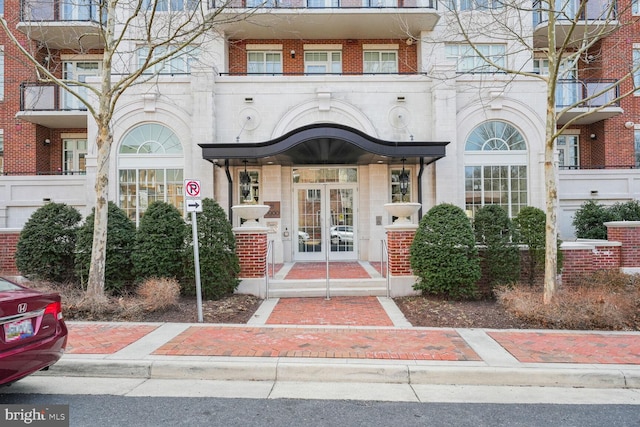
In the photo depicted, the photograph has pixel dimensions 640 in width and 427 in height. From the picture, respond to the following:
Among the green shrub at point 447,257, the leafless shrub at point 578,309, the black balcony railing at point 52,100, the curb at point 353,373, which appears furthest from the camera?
the black balcony railing at point 52,100

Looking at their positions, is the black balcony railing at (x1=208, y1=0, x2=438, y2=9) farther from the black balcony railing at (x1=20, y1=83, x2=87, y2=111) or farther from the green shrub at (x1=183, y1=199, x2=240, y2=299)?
the green shrub at (x1=183, y1=199, x2=240, y2=299)

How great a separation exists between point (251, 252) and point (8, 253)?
658 centimetres

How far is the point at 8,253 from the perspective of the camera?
412 inches

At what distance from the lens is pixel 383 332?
653cm

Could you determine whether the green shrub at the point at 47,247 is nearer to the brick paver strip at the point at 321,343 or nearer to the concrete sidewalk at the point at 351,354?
the concrete sidewalk at the point at 351,354

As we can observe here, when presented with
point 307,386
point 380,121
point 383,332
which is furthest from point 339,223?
point 307,386

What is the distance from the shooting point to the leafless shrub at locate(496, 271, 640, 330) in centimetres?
674

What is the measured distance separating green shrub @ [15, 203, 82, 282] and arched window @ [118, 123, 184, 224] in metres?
4.15

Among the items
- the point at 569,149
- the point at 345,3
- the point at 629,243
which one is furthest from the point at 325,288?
the point at 569,149

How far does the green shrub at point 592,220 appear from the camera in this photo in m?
13.1

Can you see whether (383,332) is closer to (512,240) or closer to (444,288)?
(444,288)

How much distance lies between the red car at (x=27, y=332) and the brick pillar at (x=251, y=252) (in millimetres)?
4835

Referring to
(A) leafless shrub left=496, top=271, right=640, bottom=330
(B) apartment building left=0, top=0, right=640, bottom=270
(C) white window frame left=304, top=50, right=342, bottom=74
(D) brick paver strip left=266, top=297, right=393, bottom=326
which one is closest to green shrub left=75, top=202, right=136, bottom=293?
(D) brick paver strip left=266, top=297, right=393, bottom=326

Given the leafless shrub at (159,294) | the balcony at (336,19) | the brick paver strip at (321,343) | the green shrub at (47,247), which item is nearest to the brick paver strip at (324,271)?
the leafless shrub at (159,294)
